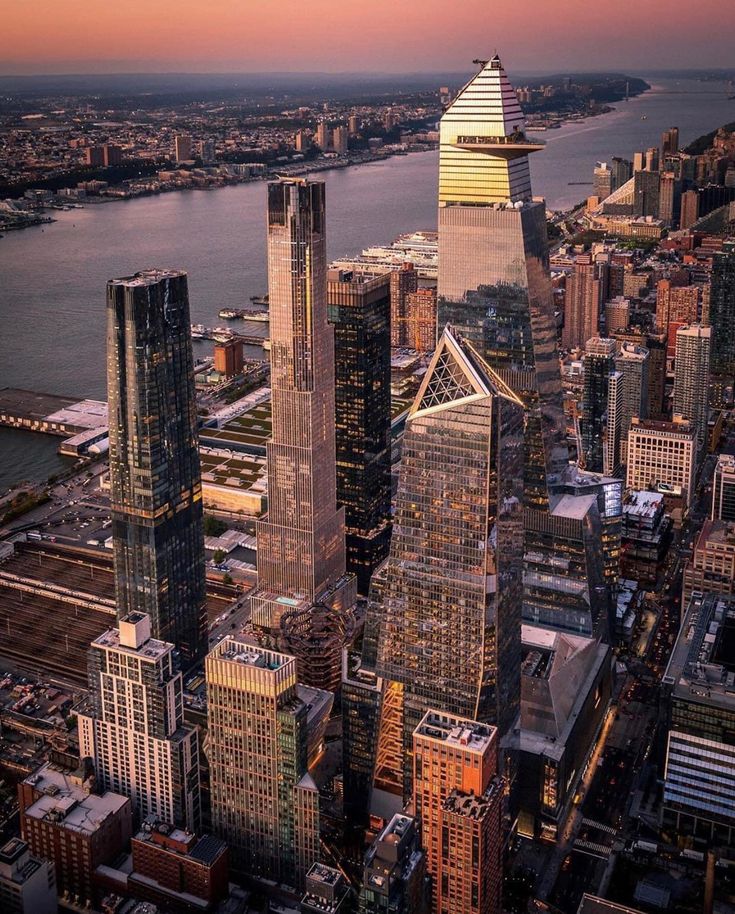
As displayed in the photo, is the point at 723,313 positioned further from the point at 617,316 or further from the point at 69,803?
the point at 69,803

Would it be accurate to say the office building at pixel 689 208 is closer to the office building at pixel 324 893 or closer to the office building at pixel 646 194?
the office building at pixel 646 194

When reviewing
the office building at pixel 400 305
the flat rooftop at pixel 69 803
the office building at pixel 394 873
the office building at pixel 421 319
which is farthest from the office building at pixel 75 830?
the office building at pixel 400 305

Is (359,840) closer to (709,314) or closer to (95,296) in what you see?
(709,314)

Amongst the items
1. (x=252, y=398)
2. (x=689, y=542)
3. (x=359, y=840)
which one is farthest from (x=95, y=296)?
(x=359, y=840)

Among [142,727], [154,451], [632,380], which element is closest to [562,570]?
[154,451]

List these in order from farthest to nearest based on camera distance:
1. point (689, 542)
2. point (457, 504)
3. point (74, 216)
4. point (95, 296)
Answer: point (74, 216) → point (95, 296) → point (689, 542) → point (457, 504)

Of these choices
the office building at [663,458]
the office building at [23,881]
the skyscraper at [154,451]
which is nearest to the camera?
the office building at [23,881]

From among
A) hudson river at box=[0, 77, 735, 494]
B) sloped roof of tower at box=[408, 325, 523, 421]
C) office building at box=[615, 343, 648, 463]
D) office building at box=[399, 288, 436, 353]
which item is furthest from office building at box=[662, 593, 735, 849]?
office building at box=[399, 288, 436, 353]
